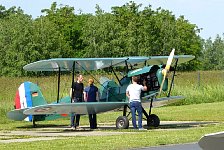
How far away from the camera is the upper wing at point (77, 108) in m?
22.2

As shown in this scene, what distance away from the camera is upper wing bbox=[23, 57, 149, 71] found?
23297 millimetres

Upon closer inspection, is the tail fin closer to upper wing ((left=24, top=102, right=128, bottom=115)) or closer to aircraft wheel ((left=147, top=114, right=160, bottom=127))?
upper wing ((left=24, top=102, right=128, bottom=115))

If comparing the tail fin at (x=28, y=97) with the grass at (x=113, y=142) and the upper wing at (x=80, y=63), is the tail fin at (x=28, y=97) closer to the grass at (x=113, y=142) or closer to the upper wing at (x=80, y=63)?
the upper wing at (x=80, y=63)

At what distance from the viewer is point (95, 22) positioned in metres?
82.5

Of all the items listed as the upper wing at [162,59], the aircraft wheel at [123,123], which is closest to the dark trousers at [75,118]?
the aircraft wheel at [123,123]

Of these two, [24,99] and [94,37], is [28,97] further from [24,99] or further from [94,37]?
[94,37]

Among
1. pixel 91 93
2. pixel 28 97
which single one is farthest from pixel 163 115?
pixel 91 93

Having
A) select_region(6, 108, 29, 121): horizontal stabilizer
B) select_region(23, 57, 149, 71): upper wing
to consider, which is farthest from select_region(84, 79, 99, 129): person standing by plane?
select_region(6, 108, 29, 121): horizontal stabilizer

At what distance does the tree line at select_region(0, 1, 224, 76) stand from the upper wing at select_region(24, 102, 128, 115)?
156ft

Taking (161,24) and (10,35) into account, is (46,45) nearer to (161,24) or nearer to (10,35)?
(10,35)

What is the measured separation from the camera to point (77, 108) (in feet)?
74.6

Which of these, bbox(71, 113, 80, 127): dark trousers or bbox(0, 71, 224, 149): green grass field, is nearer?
bbox(0, 71, 224, 149): green grass field

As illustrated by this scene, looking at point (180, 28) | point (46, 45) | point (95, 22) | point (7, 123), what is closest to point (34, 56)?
point (46, 45)

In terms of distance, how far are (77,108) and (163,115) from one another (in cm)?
905
